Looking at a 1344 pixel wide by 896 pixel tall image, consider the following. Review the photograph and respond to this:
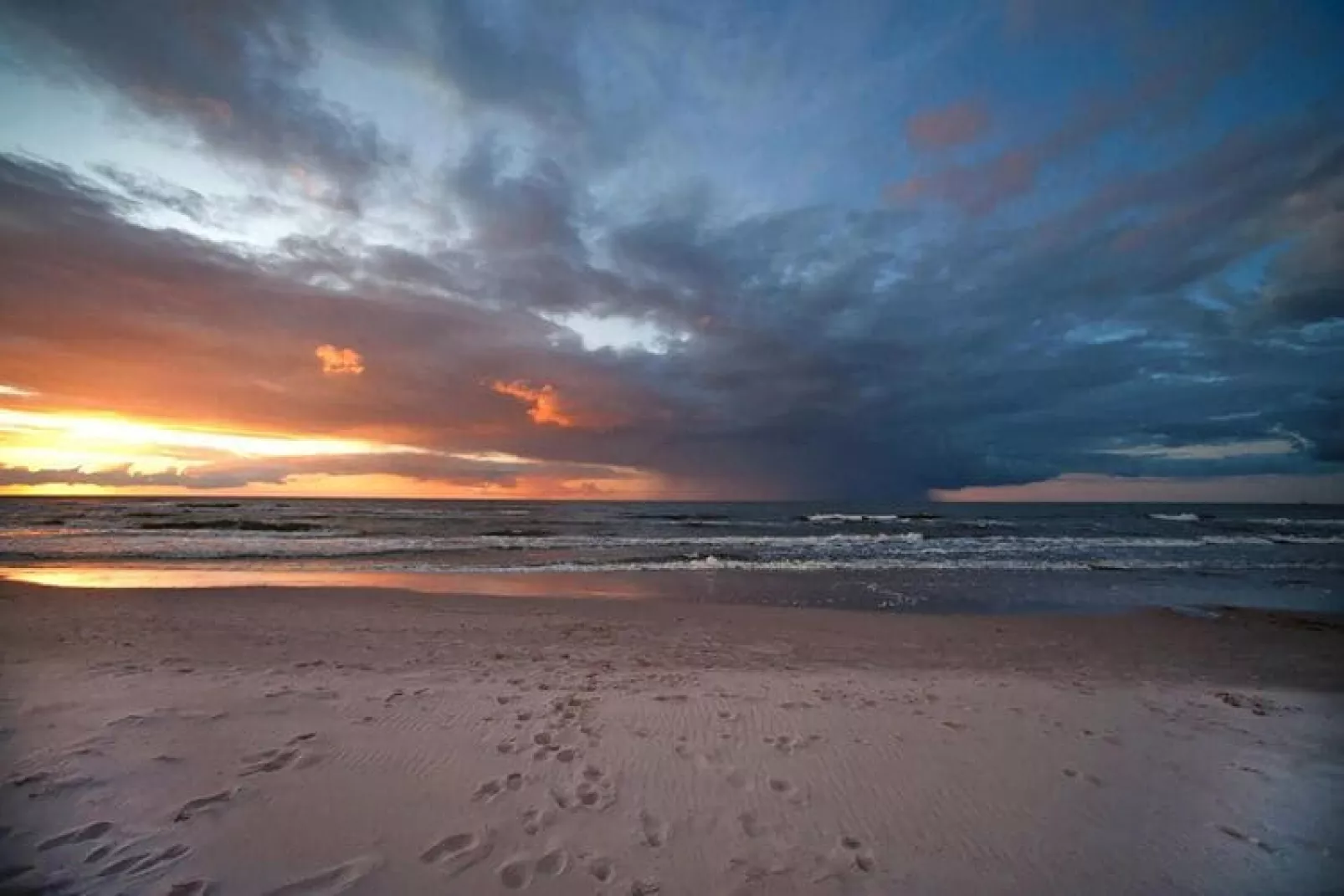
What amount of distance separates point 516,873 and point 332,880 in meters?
1.02

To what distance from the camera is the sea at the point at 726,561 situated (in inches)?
589

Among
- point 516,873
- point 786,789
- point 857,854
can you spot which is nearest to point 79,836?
point 516,873

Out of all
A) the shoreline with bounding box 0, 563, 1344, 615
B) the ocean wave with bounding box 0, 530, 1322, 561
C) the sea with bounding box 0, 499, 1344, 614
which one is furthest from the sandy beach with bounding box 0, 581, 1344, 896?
the ocean wave with bounding box 0, 530, 1322, 561

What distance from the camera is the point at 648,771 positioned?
446cm

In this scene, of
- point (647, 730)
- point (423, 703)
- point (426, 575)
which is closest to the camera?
point (647, 730)

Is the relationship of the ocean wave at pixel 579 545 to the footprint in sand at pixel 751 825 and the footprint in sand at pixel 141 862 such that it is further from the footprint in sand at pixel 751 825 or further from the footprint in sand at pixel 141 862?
the footprint in sand at pixel 141 862

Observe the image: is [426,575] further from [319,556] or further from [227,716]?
[227,716]

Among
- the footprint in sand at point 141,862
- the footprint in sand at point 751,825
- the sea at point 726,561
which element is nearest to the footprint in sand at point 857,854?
the footprint in sand at point 751,825

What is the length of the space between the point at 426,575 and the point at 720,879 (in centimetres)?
1615

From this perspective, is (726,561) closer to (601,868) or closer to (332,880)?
(601,868)

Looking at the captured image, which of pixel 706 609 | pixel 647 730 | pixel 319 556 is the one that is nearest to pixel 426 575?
pixel 319 556

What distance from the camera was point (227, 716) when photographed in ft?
17.0

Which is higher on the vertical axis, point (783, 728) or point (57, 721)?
point (57, 721)

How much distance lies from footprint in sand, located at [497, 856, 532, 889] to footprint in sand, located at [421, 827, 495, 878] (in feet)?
0.54
